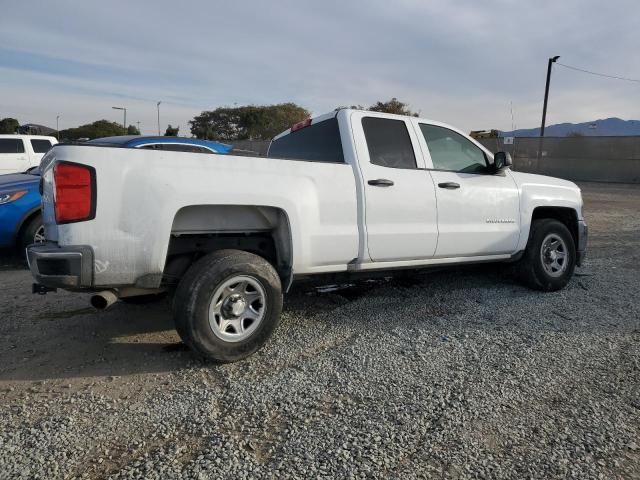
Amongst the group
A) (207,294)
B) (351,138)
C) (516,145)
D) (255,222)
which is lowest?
(207,294)

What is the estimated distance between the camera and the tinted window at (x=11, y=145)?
12133mm

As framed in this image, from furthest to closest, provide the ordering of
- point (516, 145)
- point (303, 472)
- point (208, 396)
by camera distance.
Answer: point (516, 145), point (208, 396), point (303, 472)

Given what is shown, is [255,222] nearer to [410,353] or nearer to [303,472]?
[410,353]

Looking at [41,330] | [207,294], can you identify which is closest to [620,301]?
[207,294]

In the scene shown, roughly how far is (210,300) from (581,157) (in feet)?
86.6

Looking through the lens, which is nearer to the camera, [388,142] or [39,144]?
[388,142]

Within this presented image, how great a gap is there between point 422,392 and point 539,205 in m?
3.14

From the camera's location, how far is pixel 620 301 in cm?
494

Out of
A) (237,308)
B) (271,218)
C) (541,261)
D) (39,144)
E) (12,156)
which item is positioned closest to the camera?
(237,308)

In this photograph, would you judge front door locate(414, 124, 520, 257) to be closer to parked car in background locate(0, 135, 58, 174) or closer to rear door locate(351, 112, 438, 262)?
rear door locate(351, 112, 438, 262)

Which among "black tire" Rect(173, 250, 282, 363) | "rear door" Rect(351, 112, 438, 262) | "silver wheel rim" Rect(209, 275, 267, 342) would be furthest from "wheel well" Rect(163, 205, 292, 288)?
"rear door" Rect(351, 112, 438, 262)

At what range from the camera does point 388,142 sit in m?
4.33

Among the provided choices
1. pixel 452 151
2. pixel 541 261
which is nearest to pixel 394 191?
pixel 452 151

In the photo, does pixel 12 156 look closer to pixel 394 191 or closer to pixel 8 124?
pixel 394 191
